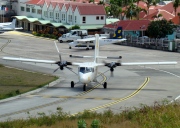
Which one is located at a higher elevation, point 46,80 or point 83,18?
point 83,18

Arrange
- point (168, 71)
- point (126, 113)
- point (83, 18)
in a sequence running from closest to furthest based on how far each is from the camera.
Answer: point (126, 113) < point (168, 71) < point (83, 18)

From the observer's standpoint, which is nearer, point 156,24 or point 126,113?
point 126,113

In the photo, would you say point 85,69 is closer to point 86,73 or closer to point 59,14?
point 86,73

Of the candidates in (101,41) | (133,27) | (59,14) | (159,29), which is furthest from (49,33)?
(101,41)

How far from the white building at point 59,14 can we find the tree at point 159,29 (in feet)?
50.8

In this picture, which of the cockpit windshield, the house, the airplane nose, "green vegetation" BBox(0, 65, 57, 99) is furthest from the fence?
the airplane nose

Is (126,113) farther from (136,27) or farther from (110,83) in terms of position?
(136,27)

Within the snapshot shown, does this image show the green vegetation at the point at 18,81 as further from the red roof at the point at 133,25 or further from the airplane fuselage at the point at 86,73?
the red roof at the point at 133,25

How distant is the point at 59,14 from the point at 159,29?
27815 mm

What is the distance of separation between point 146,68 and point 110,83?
1179cm

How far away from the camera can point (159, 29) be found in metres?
83.2

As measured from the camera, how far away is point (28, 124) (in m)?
26.1

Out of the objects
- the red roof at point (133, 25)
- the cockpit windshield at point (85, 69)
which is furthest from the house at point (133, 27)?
the cockpit windshield at point (85, 69)

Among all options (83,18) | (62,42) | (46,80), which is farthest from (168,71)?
(83,18)
